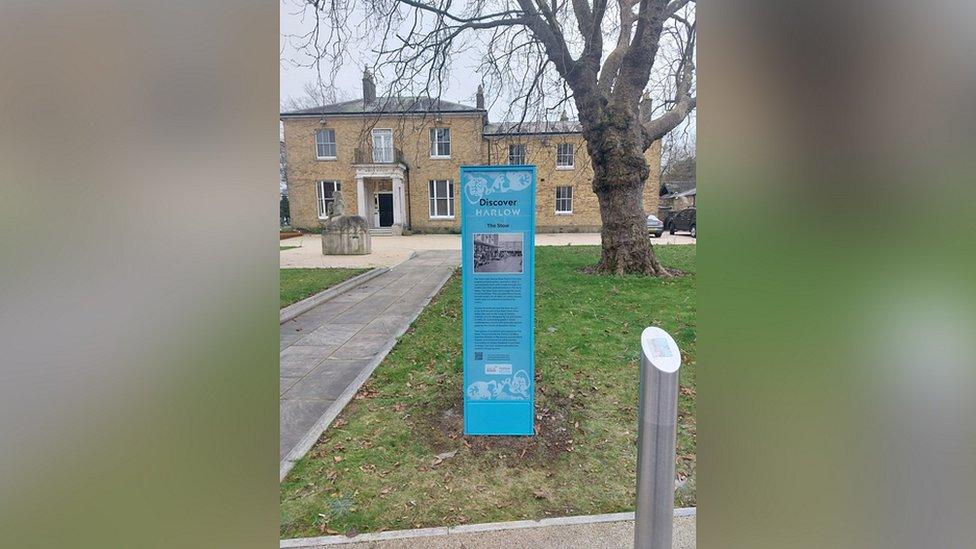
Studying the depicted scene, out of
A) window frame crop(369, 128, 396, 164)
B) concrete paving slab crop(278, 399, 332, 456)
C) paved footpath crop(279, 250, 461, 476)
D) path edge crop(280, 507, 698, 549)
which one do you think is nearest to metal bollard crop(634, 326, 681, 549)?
path edge crop(280, 507, 698, 549)

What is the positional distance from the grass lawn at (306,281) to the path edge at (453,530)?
19.9 feet

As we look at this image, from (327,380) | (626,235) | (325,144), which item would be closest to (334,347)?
(327,380)

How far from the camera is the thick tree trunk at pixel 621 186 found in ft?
27.6

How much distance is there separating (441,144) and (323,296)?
71.0 ft

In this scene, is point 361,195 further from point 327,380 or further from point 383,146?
point 327,380

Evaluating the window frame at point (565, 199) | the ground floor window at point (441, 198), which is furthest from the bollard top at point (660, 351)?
the ground floor window at point (441, 198)

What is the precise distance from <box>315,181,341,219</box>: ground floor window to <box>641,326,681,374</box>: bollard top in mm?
29839

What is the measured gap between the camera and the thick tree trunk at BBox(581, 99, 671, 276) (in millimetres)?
8398
